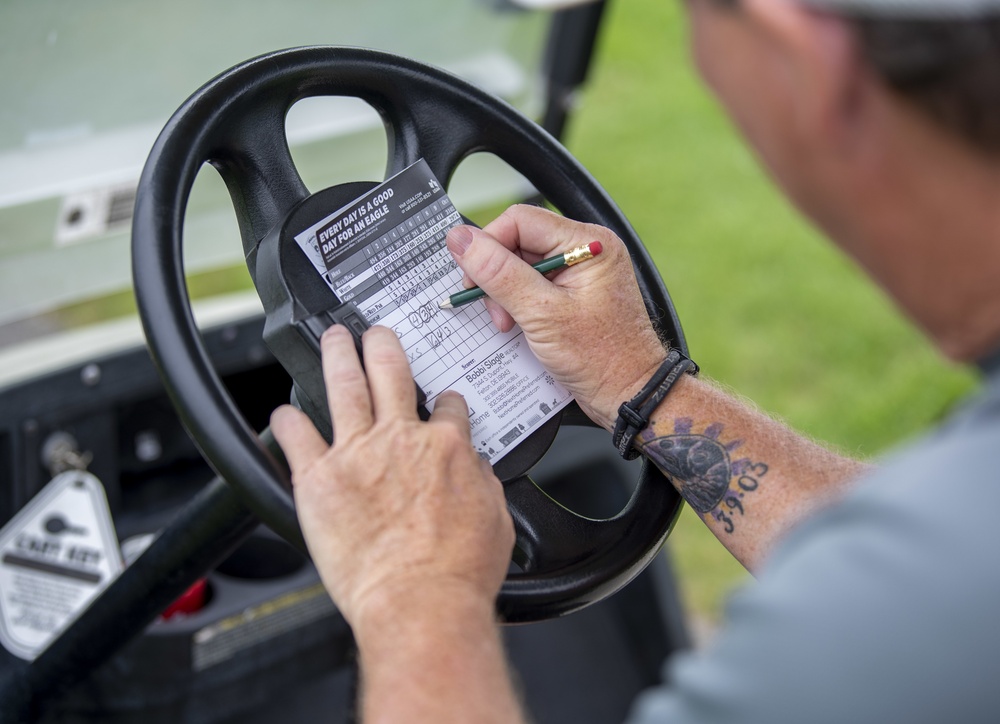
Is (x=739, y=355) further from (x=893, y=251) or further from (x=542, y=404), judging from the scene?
(x=893, y=251)

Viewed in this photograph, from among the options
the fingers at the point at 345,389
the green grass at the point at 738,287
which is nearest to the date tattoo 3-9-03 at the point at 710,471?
the fingers at the point at 345,389

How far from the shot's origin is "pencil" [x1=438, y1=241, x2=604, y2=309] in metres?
1.00

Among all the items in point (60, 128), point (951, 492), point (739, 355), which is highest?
point (951, 492)

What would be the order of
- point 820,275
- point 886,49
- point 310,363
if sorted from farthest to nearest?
point 820,275 < point 310,363 < point 886,49

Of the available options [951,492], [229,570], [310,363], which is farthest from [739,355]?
[951,492]

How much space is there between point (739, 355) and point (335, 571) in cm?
237

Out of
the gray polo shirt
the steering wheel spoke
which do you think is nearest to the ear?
the gray polo shirt

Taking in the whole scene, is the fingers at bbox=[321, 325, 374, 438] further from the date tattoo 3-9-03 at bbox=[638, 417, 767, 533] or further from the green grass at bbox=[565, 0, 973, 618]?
the green grass at bbox=[565, 0, 973, 618]

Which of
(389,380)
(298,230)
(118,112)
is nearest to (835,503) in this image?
(389,380)

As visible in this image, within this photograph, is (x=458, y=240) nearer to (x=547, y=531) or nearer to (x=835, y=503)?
(x=547, y=531)

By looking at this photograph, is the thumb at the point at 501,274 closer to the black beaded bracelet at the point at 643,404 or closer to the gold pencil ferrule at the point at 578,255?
the gold pencil ferrule at the point at 578,255

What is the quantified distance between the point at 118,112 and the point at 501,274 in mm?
869

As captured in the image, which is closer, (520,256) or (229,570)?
(520,256)

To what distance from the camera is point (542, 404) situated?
1.04 m
